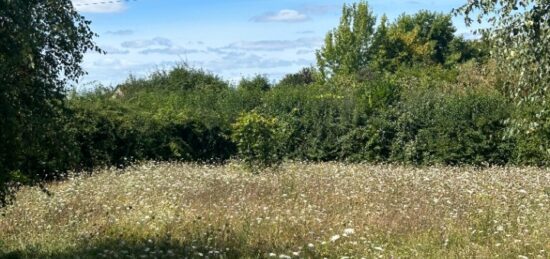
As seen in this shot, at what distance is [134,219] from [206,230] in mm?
1244

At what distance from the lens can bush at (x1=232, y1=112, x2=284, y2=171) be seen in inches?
647

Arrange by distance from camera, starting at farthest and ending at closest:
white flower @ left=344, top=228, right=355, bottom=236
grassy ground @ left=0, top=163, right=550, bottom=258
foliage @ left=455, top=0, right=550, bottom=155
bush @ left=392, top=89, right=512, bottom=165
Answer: bush @ left=392, top=89, right=512, bottom=165, grassy ground @ left=0, top=163, right=550, bottom=258, white flower @ left=344, top=228, right=355, bottom=236, foliage @ left=455, top=0, right=550, bottom=155

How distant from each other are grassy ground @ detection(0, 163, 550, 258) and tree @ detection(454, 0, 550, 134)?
221 cm

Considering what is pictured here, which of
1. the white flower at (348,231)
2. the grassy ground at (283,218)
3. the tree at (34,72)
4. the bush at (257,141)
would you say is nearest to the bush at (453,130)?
the bush at (257,141)

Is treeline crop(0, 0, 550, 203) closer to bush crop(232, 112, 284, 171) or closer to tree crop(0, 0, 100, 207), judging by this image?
bush crop(232, 112, 284, 171)

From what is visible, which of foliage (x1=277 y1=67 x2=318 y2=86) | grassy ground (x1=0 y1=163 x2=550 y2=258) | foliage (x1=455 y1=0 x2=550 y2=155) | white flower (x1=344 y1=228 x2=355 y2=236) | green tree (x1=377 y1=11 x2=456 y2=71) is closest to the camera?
foliage (x1=455 y1=0 x2=550 y2=155)

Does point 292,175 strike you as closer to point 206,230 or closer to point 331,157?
point 206,230

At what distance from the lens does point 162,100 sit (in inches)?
971

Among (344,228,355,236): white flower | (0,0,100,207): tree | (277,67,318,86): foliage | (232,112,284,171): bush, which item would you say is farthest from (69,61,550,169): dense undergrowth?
(277,67,318,86): foliage

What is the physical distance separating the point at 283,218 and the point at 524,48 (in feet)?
14.7

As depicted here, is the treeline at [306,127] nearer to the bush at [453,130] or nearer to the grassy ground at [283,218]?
the bush at [453,130]

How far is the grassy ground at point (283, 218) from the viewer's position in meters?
8.47

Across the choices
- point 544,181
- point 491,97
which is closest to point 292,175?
point 544,181

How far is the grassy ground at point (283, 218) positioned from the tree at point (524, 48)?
7.24ft
